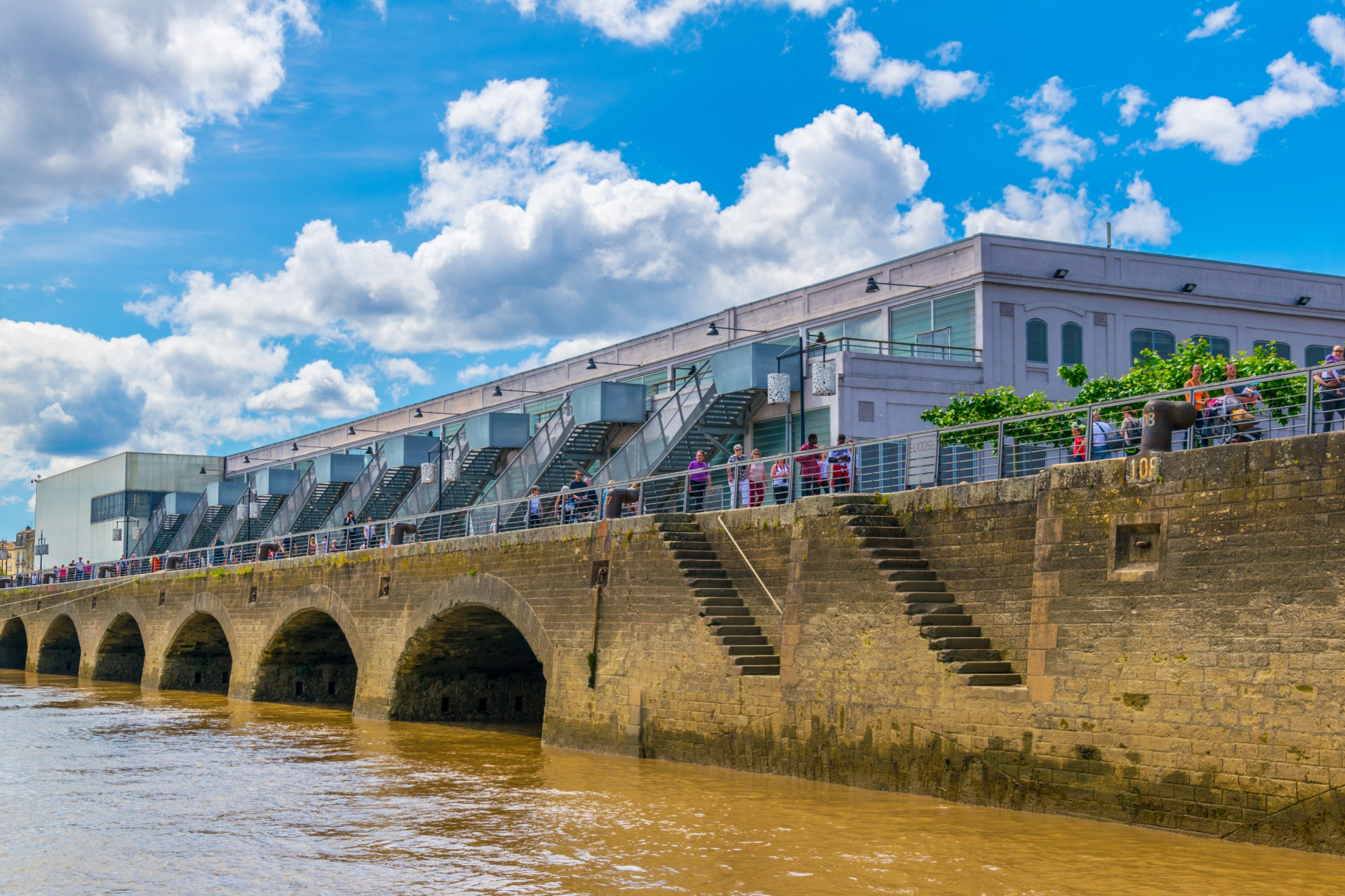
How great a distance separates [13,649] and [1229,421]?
54.0 m

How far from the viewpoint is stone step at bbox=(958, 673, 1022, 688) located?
46.8 feet

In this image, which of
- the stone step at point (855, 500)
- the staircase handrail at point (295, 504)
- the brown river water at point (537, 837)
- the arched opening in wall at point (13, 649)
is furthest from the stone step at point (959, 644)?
the arched opening in wall at point (13, 649)

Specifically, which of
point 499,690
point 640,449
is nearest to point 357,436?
point 640,449

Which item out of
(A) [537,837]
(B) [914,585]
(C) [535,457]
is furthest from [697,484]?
(C) [535,457]

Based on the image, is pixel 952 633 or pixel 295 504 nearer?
pixel 952 633

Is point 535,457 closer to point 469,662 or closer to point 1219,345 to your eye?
point 469,662

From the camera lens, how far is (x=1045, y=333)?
32125mm

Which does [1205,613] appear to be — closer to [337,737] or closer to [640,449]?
[337,737]

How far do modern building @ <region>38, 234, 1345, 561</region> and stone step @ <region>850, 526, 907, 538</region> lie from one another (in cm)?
1068

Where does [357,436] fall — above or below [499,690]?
above

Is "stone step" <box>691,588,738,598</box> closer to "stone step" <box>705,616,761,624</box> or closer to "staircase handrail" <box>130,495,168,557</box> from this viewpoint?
"stone step" <box>705,616,761,624</box>

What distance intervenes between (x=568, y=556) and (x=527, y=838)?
763 cm

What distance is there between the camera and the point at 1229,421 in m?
13.4

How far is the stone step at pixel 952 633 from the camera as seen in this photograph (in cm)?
1480
